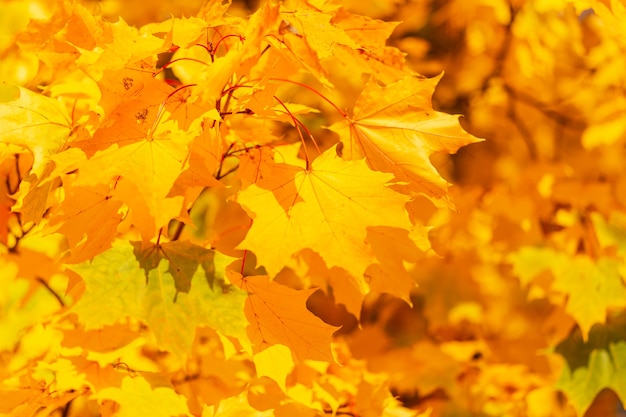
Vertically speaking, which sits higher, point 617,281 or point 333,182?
point 333,182

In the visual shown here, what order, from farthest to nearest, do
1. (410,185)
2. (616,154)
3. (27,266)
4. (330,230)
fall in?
(616,154) → (27,266) → (410,185) → (330,230)

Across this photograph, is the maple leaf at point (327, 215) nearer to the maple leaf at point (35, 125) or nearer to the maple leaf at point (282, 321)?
the maple leaf at point (282, 321)

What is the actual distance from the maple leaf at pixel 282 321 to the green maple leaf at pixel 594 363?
77 cm

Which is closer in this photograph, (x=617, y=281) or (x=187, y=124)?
(x=187, y=124)

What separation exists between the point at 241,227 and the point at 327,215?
0.36 meters

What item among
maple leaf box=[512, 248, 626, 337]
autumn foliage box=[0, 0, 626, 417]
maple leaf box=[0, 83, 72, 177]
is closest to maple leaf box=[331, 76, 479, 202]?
autumn foliage box=[0, 0, 626, 417]

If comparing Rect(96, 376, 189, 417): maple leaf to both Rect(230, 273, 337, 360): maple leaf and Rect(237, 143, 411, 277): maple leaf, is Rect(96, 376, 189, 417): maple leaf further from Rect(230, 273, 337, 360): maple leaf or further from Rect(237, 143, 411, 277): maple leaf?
Rect(237, 143, 411, 277): maple leaf

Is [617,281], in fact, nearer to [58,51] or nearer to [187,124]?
[187,124]

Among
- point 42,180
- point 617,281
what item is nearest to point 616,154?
point 617,281

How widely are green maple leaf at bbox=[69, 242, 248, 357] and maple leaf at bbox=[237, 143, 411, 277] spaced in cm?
9

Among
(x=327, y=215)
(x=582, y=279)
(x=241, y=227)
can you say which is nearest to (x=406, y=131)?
(x=327, y=215)

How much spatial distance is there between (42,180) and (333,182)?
0.36 m

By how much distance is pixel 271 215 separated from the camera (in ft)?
2.55

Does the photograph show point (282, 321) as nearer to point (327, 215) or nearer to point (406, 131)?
point (327, 215)
